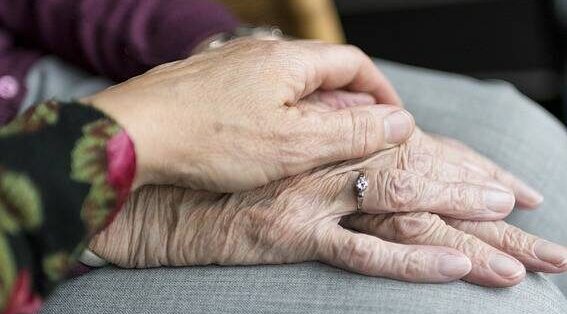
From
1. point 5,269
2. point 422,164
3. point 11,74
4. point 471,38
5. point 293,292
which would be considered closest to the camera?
point 5,269

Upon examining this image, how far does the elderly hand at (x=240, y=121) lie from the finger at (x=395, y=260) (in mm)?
92

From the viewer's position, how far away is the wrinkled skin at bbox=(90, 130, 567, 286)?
763 mm

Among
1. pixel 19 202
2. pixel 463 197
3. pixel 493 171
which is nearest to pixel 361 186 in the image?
pixel 463 197

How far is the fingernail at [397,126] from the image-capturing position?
2.74 feet

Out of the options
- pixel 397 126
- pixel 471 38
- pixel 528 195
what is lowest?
pixel 471 38

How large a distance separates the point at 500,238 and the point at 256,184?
0.80ft

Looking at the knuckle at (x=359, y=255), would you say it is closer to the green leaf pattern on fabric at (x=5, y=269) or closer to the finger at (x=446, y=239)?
the finger at (x=446, y=239)

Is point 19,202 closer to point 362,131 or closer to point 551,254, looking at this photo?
point 362,131

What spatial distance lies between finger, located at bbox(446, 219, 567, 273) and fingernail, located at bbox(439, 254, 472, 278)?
0.08 metres

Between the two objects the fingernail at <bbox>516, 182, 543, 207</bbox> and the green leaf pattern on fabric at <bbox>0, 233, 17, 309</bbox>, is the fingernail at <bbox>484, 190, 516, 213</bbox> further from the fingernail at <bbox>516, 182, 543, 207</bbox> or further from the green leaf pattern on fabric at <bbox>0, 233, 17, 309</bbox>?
the green leaf pattern on fabric at <bbox>0, 233, 17, 309</bbox>

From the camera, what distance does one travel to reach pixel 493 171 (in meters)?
0.94

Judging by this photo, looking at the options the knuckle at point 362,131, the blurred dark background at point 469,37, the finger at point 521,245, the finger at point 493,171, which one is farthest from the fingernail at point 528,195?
the blurred dark background at point 469,37

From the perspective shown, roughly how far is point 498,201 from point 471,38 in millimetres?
1166

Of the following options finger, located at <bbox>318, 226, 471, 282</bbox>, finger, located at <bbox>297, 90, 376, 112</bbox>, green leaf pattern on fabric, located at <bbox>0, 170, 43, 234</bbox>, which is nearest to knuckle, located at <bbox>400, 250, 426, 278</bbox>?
finger, located at <bbox>318, 226, 471, 282</bbox>
